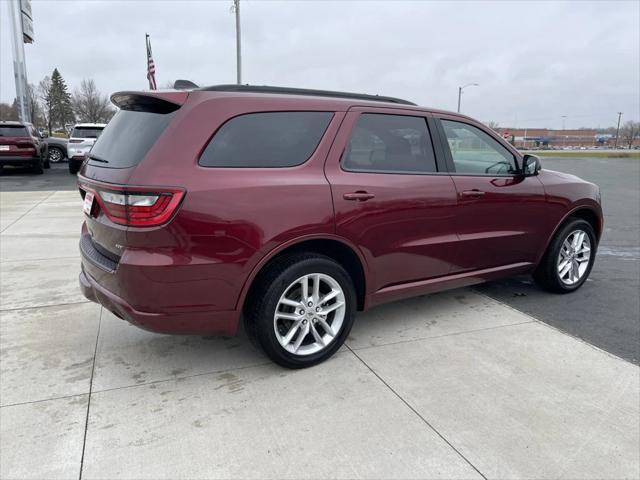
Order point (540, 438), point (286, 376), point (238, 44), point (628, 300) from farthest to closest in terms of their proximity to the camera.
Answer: point (238, 44), point (628, 300), point (286, 376), point (540, 438)

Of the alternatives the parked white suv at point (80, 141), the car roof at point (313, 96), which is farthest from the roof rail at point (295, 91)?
the parked white suv at point (80, 141)

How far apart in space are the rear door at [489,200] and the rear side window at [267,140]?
1.24 meters

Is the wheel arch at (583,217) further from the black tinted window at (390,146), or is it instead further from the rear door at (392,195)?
the black tinted window at (390,146)

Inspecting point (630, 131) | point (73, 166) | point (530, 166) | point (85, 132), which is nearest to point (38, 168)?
point (73, 166)

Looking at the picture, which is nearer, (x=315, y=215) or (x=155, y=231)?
(x=155, y=231)

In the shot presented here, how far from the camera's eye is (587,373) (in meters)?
3.30

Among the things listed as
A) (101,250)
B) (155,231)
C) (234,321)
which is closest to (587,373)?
(234,321)

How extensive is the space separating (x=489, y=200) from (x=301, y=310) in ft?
6.33

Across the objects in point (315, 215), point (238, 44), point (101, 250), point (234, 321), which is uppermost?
point (238, 44)

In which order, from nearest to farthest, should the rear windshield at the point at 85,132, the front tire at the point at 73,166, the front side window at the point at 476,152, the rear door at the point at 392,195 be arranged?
the rear door at the point at 392,195
the front side window at the point at 476,152
the rear windshield at the point at 85,132
the front tire at the point at 73,166

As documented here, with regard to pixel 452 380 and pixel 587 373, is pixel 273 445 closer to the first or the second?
pixel 452 380

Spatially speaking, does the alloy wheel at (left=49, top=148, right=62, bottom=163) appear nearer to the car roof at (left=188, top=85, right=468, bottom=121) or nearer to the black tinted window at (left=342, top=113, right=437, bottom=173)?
the car roof at (left=188, top=85, right=468, bottom=121)

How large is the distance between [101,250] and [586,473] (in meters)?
2.91

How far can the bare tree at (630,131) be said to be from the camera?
98875 millimetres
